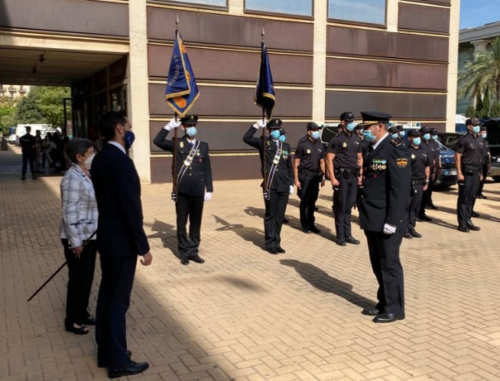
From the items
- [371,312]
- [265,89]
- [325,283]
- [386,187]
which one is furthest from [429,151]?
[371,312]

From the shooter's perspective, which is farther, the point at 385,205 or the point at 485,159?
the point at 485,159

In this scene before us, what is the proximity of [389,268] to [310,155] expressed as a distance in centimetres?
472

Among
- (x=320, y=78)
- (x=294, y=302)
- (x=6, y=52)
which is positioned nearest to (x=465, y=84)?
(x=320, y=78)

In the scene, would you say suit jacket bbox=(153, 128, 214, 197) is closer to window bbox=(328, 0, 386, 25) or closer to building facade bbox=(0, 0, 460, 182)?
building facade bbox=(0, 0, 460, 182)

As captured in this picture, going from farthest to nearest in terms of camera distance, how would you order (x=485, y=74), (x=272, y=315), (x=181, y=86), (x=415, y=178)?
1. (x=485, y=74)
2. (x=415, y=178)
3. (x=181, y=86)
4. (x=272, y=315)

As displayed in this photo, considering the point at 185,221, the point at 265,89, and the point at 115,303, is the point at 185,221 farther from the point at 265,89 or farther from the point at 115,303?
the point at 115,303

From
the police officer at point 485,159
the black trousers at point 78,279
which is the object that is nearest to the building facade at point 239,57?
the police officer at point 485,159

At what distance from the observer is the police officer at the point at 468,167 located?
9406mm

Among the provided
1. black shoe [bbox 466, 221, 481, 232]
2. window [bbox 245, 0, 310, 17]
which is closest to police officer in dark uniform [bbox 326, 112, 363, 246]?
black shoe [bbox 466, 221, 481, 232]

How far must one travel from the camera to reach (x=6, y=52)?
639 inches

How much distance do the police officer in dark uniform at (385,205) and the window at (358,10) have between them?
598 inches

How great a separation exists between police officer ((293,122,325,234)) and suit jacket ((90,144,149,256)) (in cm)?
588

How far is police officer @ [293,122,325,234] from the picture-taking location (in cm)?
935

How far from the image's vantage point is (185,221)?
711 centimetres
